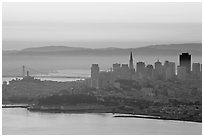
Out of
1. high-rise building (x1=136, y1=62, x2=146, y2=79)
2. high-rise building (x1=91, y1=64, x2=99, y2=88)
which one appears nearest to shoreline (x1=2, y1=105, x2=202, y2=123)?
high-rise building (x1=91, y1=64, x2=99, y2=88)

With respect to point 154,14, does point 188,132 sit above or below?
below

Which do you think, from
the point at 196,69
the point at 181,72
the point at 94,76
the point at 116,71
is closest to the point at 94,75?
the point at 94,76

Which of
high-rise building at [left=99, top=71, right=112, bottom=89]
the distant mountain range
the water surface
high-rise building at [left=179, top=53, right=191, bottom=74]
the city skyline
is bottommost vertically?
the water surface

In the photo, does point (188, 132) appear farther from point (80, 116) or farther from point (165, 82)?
point (80, 116)

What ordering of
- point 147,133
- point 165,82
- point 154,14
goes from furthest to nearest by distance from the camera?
point 165,82 < point 154,14 < point 147,133

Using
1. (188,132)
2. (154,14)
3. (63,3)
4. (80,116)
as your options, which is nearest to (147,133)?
(188,132)

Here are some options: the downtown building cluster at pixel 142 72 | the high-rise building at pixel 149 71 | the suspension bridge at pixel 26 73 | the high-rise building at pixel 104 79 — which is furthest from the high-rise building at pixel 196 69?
the suspension bridge at pixel 26 73

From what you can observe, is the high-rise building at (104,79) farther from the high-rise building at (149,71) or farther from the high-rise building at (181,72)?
the high-rise building at (181,72)

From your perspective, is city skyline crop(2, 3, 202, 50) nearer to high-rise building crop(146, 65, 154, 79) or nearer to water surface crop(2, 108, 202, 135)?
high-rise building crop(146, 65, 154, 79)
